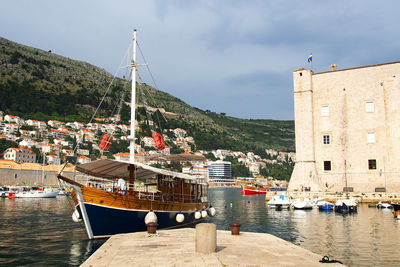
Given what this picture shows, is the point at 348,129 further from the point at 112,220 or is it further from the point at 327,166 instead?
the point at 112,220

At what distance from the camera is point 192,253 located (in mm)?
10922

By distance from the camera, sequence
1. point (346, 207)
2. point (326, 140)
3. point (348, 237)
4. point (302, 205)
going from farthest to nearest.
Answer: point (326, 140) → point (302, 205) → point (346, 207) → point (348, 237)

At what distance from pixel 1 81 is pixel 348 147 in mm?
181188

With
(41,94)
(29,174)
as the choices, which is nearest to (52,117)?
(41,94)

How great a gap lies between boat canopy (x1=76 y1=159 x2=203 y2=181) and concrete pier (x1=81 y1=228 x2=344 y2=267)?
5.90m

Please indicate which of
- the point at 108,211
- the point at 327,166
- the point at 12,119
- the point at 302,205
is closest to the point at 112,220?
the point at 108,211

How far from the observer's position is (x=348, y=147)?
46.2 metres

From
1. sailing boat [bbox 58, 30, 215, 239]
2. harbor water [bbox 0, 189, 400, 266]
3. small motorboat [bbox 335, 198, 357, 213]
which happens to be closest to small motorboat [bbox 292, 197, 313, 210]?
small motorboat [bbox 335, 198, 357, 213]

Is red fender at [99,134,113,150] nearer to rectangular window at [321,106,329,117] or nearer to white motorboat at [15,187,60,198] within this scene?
rectangular window at [321,106,329,117]

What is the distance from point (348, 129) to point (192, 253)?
1638 inches

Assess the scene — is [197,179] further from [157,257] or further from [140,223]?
[157,257]

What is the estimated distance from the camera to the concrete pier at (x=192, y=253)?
9.75m

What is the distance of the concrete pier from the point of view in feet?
32.0

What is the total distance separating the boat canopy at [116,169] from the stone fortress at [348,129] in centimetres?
2806
